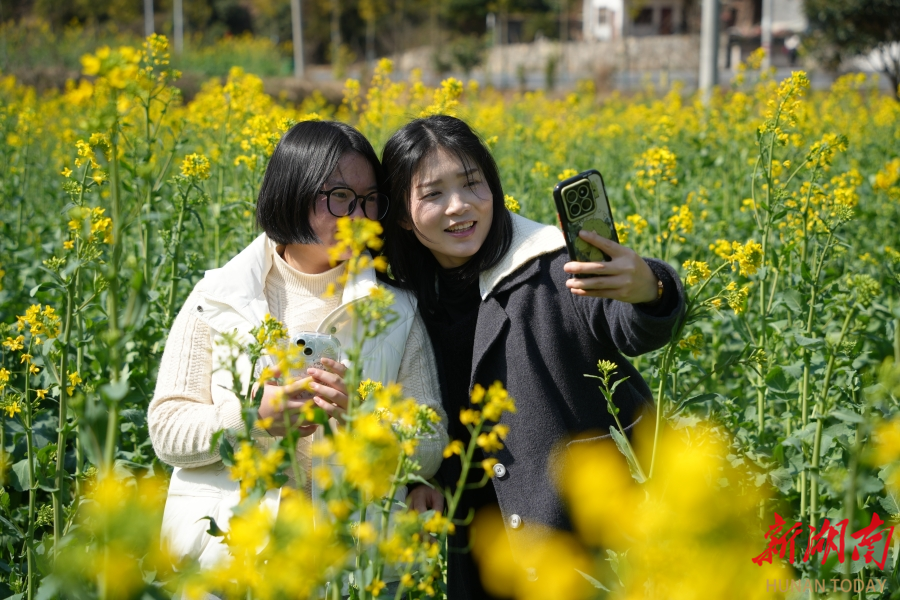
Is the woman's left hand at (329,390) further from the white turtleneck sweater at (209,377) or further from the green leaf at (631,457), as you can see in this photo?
the green leaf at (631,457)

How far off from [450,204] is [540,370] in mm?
455

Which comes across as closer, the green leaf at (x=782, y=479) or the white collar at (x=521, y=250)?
the white collar at (x=521, y=250)

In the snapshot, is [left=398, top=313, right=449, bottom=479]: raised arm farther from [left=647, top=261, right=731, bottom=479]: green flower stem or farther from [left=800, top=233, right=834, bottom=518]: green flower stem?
[left=800, top=233, right=834, bottom=518]: green flower stem

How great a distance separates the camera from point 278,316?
2.14 metres

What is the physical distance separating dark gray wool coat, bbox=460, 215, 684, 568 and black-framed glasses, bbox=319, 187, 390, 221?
13.9 inches

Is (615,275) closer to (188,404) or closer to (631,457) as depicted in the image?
(631,457)

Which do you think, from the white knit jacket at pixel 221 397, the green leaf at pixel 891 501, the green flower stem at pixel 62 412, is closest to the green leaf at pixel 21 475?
the green flower stem at pixel 62 412

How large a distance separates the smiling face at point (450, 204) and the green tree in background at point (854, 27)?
1793 cm

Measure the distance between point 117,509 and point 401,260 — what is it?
1.33m

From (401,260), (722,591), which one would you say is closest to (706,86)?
(401,260)

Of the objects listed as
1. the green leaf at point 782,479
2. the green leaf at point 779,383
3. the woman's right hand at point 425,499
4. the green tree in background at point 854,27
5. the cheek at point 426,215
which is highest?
the green tree in background at point 854,27

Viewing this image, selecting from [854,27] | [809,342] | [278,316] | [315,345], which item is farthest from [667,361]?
[854,27]

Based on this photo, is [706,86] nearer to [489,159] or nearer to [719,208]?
[719,208]

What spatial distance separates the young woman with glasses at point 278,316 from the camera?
191 cm
